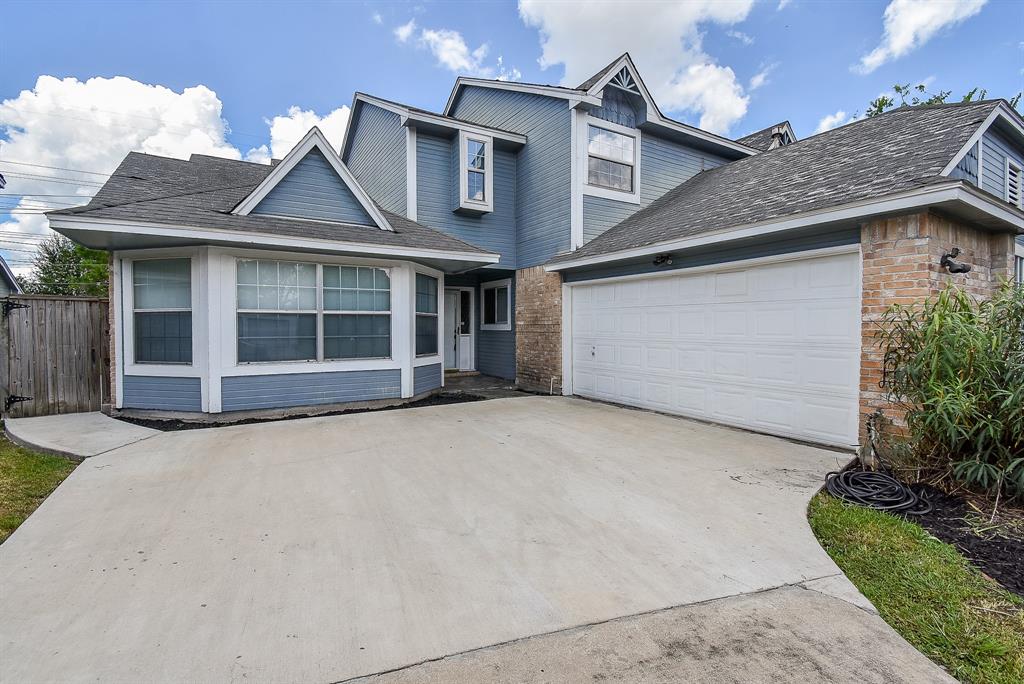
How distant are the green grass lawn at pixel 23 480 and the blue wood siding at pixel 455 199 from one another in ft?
24.2

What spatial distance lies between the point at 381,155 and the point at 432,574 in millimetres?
11385

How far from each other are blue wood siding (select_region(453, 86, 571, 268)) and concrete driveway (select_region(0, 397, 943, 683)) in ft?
21.0

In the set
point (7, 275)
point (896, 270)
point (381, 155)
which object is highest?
point (381, 155)

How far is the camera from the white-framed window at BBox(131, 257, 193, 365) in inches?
283

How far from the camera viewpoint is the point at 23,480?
15.0 feet

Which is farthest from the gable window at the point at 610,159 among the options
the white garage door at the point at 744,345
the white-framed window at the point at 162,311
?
the white-framed window at the point at 162,311

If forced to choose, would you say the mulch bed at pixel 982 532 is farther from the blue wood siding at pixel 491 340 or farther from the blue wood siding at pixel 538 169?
the blue wood siding at pixel 491 340

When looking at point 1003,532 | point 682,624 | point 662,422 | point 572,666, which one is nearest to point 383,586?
point 572,666

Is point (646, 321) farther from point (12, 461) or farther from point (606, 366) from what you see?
point (12, 461)

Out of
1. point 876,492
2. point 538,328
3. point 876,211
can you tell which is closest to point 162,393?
point 538,328

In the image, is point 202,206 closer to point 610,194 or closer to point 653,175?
point 610,194

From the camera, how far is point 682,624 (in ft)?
7.79

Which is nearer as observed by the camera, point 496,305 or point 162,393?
point 162,393

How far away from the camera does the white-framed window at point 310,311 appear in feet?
24.1
